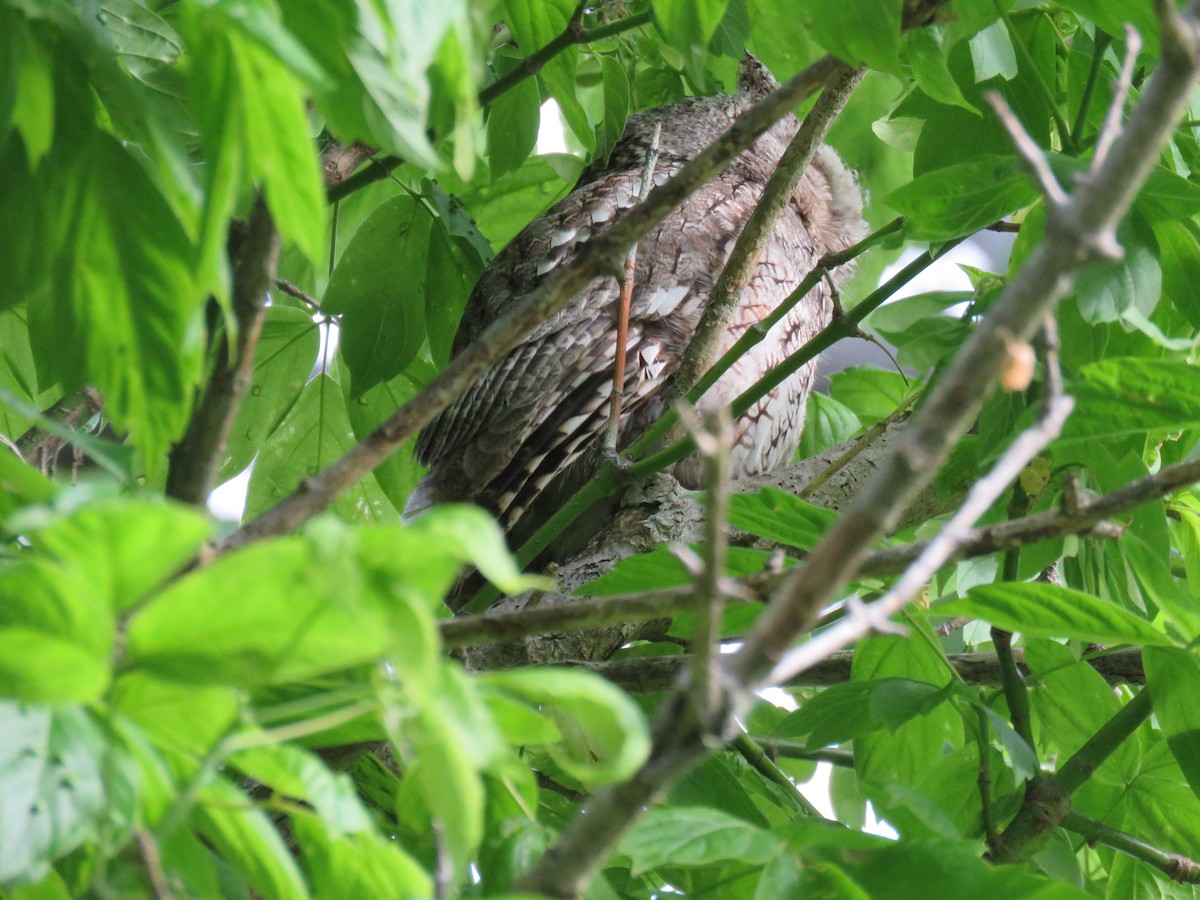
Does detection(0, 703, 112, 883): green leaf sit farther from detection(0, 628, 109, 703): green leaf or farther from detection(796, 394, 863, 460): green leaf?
detection(796, 394, 863, 460): green leaf

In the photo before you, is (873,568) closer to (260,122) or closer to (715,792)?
(260,122)

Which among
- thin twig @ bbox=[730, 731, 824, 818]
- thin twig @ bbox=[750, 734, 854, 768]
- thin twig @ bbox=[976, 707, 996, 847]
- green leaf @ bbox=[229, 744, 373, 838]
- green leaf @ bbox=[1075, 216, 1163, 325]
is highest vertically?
green leaf @ bbox=[1075, 216, 1163, 325]

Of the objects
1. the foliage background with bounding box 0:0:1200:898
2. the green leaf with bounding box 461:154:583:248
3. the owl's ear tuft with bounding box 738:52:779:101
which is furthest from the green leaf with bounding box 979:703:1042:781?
the owl's ear tuft with bounding box 738:52:779:101

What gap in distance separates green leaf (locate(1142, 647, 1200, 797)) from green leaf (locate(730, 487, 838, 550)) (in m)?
0.23

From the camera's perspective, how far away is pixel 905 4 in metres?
A: 0.71

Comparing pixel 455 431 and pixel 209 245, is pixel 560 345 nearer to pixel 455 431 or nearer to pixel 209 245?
pixel 455 431

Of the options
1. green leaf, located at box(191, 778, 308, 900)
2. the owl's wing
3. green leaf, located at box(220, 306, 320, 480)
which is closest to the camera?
green leaf, located at box(191, 778, 308, 900)

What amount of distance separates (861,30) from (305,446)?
85 centimetres

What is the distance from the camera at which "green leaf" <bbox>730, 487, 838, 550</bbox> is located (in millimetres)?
669

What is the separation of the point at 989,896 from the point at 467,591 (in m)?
1.01

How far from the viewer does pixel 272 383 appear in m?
1.24

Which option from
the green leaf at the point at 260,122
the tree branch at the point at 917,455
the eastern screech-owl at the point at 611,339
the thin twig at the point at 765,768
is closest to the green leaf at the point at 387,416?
the eastern screech-owl at the point at 611,339

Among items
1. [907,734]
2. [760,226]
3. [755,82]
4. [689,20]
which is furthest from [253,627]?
[755,82]

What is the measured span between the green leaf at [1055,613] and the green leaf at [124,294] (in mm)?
420
